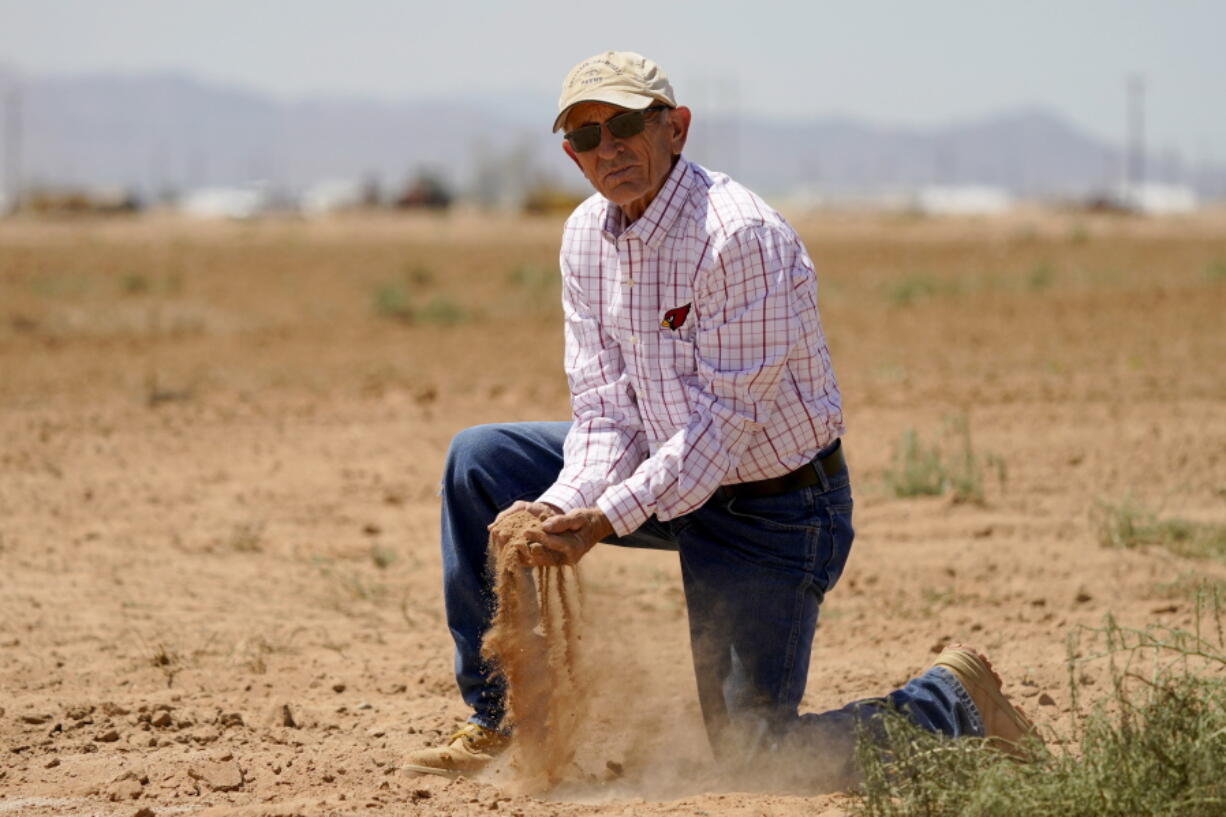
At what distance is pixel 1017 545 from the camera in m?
6.27

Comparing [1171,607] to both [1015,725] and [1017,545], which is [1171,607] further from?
[1015,725]

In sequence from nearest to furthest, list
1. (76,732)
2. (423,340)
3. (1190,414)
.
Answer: (76,732), (1190,414), (423,340)

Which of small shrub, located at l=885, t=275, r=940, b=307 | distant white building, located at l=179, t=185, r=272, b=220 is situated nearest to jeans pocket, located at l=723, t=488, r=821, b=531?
small shrub, located at l=885, t=275, r=940, b=307

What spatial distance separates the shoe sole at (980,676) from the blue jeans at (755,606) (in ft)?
0.12

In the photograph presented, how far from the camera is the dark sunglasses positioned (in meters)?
3.70

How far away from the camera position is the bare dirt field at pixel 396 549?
4159 mm

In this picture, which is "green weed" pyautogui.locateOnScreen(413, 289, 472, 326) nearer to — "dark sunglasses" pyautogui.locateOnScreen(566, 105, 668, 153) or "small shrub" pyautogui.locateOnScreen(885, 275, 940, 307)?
"small shrub" pyautogui.locateOnScreen(885, 275, 940, 307)

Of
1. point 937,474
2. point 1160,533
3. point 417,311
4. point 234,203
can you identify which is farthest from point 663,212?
point 234,203

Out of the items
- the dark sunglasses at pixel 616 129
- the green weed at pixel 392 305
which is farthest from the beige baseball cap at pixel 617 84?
the green weed at pixel 392 305

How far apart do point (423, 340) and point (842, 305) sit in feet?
16.5

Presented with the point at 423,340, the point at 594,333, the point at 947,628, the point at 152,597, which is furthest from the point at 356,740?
the point at 423,340

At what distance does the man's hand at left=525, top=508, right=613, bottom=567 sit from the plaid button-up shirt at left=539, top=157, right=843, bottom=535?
5 centimetres

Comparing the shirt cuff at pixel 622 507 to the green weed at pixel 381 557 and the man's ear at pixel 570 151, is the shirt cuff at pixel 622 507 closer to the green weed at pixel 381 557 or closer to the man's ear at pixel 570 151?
the man's ear at pixel 570 151

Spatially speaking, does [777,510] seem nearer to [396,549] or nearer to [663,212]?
[663,212]
